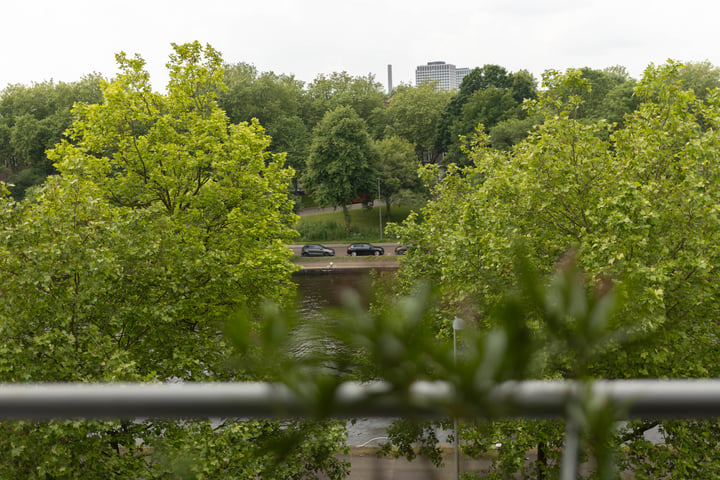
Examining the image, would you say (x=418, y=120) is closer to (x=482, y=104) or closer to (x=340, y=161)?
(x=482, y=104)

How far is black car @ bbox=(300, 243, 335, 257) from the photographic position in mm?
42562

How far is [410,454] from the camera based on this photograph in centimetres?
88

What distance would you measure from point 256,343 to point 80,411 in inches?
24.6

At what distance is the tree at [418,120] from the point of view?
51812mm

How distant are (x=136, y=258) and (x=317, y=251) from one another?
32.4 m

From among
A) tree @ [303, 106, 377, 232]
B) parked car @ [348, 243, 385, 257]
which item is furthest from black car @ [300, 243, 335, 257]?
tree @ [303, 106, 377, 232]

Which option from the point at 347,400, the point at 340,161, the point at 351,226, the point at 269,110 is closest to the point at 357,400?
the point at 347,400

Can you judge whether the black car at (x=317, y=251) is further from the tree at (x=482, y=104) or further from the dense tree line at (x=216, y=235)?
the dense tree line at (x=216, y=235)

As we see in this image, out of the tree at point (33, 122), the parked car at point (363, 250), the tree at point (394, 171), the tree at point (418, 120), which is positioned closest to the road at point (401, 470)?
the parked car at point (363, 250)

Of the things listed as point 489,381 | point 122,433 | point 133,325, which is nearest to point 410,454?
point 489,381

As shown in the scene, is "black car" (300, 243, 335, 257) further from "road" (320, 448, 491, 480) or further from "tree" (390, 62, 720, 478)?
"road" (320, 448, 491, 480)

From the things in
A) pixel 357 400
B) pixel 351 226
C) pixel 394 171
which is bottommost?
pixel 351 226

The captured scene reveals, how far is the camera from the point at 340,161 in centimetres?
4297

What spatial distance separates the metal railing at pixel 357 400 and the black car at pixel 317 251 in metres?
41.3
